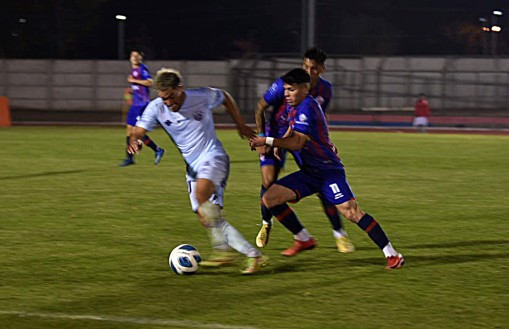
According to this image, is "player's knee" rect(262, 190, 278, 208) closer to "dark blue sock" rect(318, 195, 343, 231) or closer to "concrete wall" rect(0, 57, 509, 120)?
"dark blue sock" rect(318, 195, 343, 231)

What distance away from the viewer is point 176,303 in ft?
20.7

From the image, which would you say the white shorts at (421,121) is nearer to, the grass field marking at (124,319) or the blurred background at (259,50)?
the blurred background at (259,50)

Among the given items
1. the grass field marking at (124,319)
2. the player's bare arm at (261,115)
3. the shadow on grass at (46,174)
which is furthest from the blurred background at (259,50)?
the grass field marking at (124,319)

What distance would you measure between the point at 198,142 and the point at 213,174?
0.31 meters

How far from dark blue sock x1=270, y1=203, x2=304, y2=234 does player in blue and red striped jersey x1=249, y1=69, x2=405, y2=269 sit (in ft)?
0.17

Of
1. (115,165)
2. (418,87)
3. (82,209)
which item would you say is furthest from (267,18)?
(82,209)

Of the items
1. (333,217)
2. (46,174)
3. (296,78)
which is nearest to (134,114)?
(46,174)

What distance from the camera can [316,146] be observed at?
7582 mm

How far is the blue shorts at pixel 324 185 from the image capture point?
7.48m

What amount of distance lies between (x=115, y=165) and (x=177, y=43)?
51604 millimetres

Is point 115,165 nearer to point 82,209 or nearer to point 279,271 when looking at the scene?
point 82,209

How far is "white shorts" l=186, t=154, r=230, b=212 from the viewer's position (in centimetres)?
739

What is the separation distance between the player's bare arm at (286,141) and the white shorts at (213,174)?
0.37 m

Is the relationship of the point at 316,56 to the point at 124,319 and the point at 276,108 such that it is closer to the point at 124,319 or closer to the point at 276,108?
the point at 276,108
